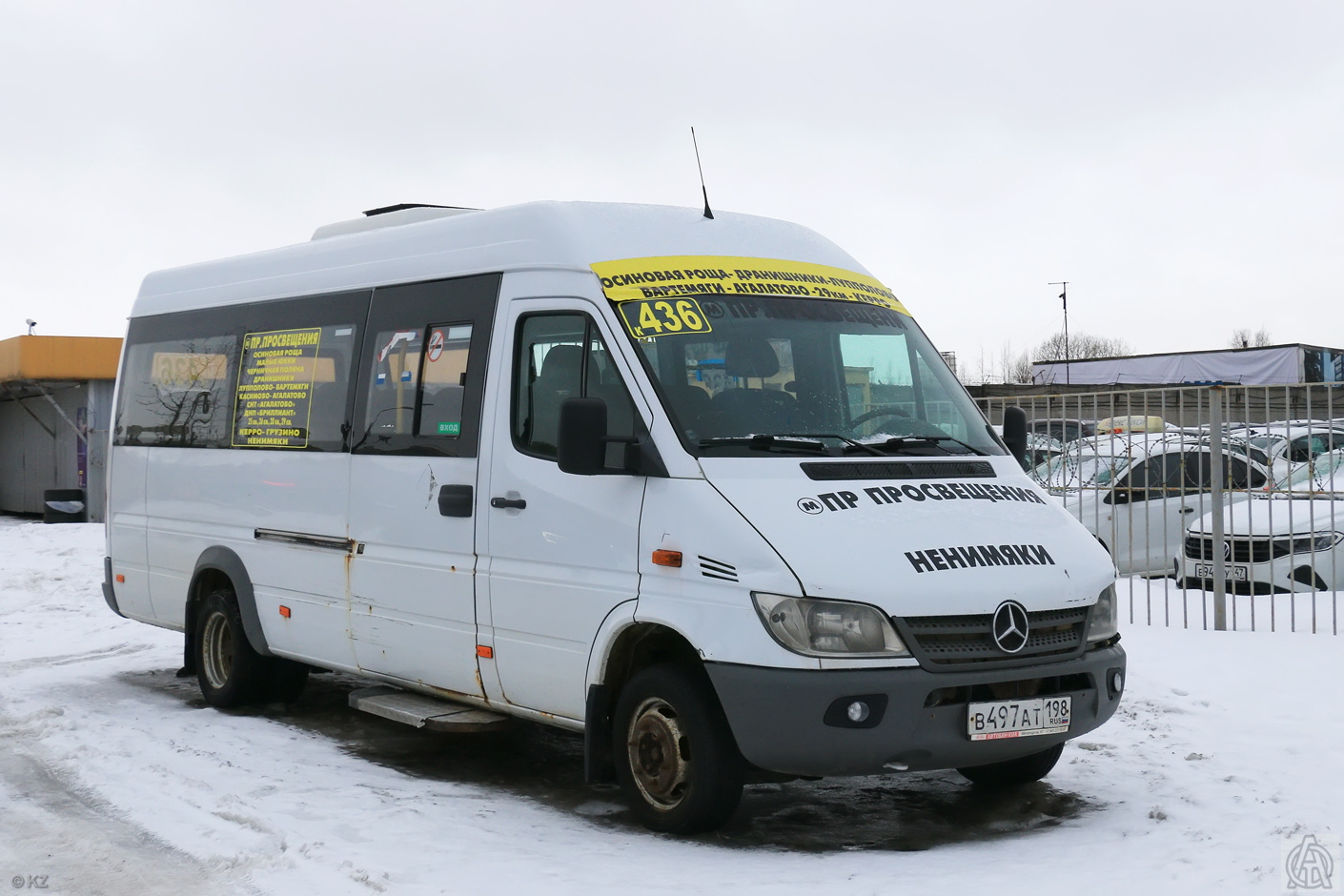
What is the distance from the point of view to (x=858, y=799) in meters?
6.66

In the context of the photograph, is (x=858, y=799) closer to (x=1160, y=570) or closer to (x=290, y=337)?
(x=290, y=337)

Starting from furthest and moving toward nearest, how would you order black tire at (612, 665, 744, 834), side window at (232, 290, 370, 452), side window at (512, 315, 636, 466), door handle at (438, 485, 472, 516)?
side window at (232, 290, 370, 452), door handle at (438, 485, 472, 516), side window at (512, 315, 636, 466), black tire at (612, 665, 744, 834)

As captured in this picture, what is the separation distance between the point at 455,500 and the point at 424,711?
111 cm

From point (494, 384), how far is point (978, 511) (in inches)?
92.3

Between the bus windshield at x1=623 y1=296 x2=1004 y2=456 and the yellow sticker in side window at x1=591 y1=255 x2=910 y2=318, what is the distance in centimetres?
8

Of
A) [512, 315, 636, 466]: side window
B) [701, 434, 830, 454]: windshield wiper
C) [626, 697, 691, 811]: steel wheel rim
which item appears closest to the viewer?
[626, 697, 691, 811]: steel wheel rim

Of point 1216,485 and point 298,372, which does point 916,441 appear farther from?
point 1216,485

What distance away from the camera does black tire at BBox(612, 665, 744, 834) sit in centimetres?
563

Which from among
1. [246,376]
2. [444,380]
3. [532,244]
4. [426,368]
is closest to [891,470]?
[532,244]

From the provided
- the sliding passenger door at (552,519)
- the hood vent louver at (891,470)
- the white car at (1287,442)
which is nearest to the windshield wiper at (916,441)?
the hood vent louver at (891,470)

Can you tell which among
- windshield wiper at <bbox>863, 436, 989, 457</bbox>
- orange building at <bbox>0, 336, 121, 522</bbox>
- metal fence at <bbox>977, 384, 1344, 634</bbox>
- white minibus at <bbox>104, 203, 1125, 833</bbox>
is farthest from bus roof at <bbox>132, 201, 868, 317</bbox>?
orange building at <bbox>0, 336, 121, 522</bbox>

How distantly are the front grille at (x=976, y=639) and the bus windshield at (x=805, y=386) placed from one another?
0.94 metres

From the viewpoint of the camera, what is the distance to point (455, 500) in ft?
22.6

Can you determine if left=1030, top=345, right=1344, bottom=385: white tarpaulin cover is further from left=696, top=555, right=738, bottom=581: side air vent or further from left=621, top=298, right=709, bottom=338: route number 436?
left=696, top=555, right=738, bottom=581: side air vent
